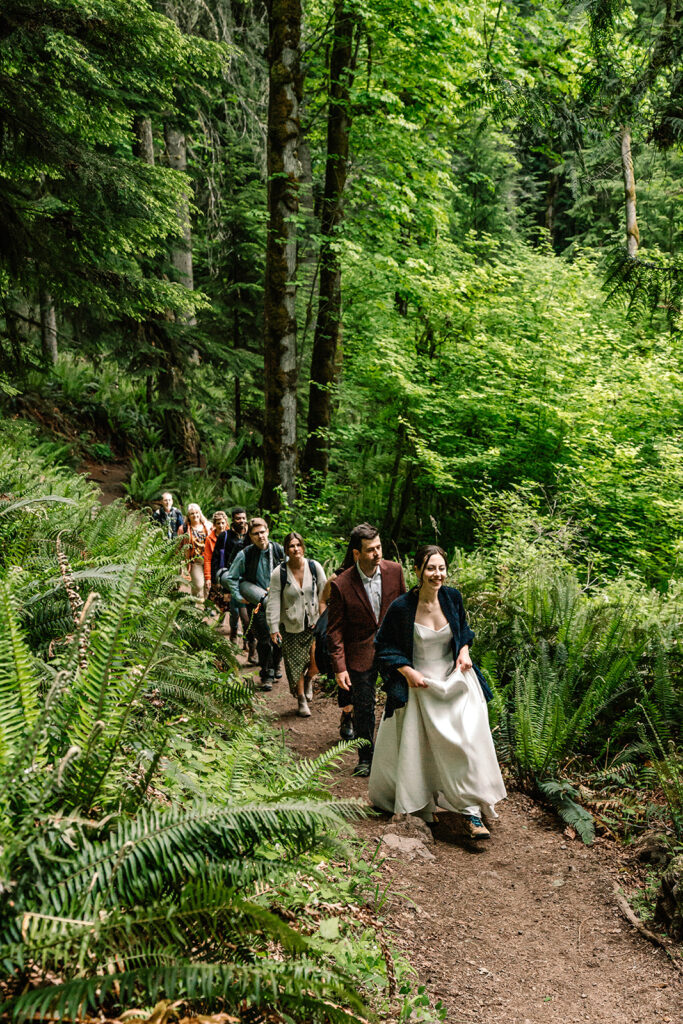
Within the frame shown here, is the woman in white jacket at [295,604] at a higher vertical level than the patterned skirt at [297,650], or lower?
higher

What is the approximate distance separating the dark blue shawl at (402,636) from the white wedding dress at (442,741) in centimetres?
6

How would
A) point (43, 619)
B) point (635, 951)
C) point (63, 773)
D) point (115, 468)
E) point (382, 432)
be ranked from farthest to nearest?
1. point (115, 468)
2. point (382, 432)
3. point (635, 951)
4. point (43, 619)
5. point (63, 773)

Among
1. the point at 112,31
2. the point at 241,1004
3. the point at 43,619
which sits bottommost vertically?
the point at 241,1004

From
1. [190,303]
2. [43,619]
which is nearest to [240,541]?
[190,303]

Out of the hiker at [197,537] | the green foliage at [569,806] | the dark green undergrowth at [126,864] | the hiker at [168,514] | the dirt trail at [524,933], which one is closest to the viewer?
the dark green undergrowth at [126,864]

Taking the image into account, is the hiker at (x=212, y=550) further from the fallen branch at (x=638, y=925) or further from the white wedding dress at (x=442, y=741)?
the fallen branch at (x=638, y=925)

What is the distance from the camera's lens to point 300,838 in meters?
2.19

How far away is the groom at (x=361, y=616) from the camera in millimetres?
6145

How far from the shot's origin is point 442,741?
520cm

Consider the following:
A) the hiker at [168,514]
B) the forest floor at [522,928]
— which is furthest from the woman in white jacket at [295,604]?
the hiker at [168,514]

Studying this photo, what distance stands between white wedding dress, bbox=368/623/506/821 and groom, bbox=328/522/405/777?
0.83 metres

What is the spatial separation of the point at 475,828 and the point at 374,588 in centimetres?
201

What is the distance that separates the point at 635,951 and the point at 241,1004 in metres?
2.99

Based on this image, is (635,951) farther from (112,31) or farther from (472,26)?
(472,26)
